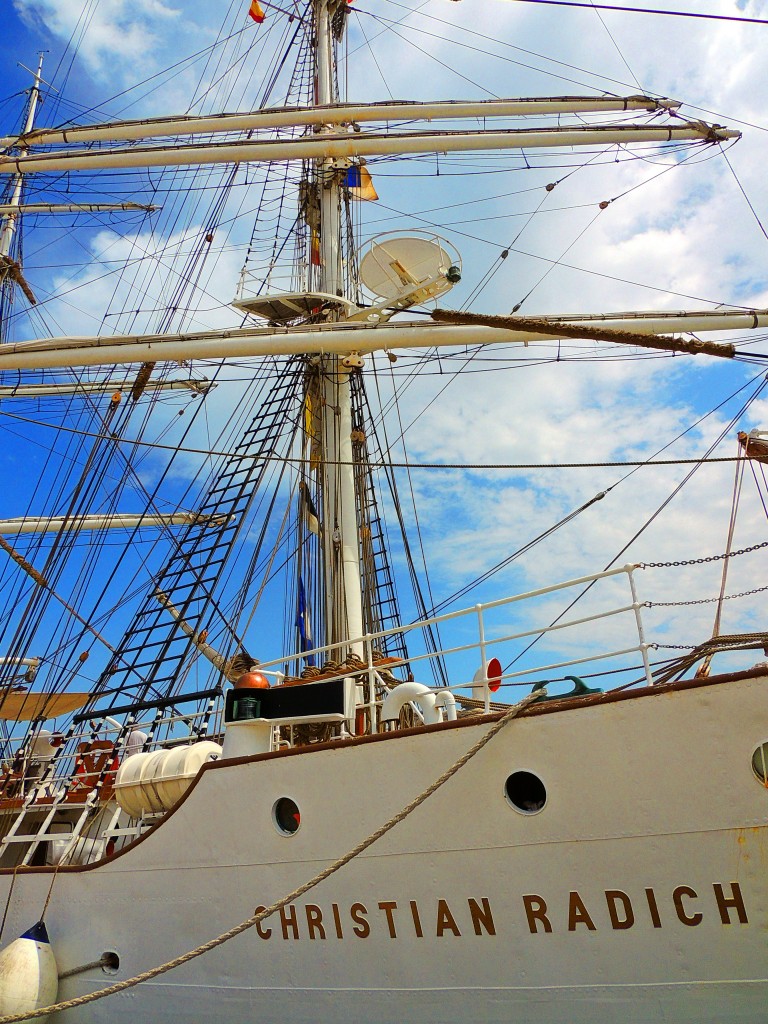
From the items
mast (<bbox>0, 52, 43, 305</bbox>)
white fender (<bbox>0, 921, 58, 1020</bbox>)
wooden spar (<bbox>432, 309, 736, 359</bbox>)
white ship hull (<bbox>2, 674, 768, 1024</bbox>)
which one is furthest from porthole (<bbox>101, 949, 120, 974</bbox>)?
mast (<bbox>0, 52, 43, 305</bbox>)

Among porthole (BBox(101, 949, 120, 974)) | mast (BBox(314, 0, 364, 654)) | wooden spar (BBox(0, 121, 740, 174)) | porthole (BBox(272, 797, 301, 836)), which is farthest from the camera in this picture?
wooden spar (BBox(0, 121, 740, 174))

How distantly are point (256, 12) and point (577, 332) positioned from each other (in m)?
18.6

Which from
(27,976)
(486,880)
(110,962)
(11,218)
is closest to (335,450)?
(110,962)

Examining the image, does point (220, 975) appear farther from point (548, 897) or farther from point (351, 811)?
point (548, 897)

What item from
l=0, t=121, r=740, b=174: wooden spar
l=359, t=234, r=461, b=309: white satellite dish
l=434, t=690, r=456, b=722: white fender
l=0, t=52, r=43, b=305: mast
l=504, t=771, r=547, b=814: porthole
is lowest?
l=504, t=771, r=547, b=814: porthole

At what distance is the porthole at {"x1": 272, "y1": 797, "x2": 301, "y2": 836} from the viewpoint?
24.8 feet

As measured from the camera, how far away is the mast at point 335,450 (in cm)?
1331

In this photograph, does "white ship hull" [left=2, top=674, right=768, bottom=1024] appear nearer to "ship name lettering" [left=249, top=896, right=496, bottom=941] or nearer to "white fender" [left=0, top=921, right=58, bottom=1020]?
"ship name lettering" [left=249, top=896, right=496, bottom=941]

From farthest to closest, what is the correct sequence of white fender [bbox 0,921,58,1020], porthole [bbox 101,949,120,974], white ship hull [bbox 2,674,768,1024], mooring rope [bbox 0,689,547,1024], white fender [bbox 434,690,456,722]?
porthole [bbox 101,949,120,974] < white fender [bbox 0,921,58,1020] < white fender [bbox 434,690,456,722] < mooring rope [bbox 0,689,547,1024] < white ship hull [bbox 2,674,768,1024]

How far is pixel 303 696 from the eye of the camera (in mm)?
8281

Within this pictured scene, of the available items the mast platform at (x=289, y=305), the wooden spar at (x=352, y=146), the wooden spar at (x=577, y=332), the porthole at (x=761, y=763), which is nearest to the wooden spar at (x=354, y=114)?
the wooden spar at (x=352, y=146)

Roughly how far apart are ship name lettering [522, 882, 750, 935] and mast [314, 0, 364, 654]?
21.9 feet

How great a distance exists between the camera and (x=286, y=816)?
7660 millimetres

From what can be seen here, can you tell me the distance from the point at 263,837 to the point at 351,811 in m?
1.03
